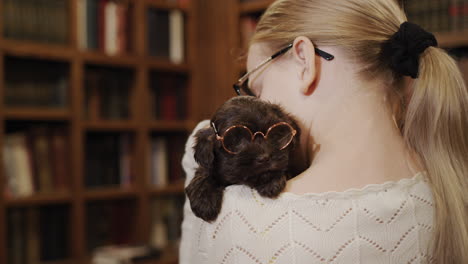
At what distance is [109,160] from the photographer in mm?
2811

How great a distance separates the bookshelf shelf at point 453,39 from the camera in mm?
2209

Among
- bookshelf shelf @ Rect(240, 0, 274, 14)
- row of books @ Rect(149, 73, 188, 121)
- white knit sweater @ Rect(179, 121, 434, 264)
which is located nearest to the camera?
white knit sweater @ Rect(179, 121, 434, 264)

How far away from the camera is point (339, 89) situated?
0.86 meters

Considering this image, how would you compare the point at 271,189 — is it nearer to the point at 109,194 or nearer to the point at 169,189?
the point at 109,194

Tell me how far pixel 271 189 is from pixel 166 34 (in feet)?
7.98

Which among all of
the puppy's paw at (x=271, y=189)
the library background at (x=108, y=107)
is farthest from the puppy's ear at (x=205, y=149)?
the library background at (x=108, y=107)

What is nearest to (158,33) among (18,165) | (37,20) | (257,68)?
(37,20)

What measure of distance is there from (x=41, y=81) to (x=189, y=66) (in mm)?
978

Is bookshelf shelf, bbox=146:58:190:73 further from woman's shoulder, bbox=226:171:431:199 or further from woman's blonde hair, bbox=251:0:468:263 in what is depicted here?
woman's shoulder, bbox=226:171:431:199

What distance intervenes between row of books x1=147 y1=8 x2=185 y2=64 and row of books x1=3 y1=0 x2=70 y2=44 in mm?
554

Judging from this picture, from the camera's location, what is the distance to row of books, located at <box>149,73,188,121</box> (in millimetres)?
3074

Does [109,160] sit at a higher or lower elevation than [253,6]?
lower

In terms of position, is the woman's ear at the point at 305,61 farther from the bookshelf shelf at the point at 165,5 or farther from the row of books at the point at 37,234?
the bookshelf shelf at the point at 165,5

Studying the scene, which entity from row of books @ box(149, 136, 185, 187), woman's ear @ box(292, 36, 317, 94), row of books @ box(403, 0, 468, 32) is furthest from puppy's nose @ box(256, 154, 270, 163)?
row of books @ box(149, 136, 185, 187)
